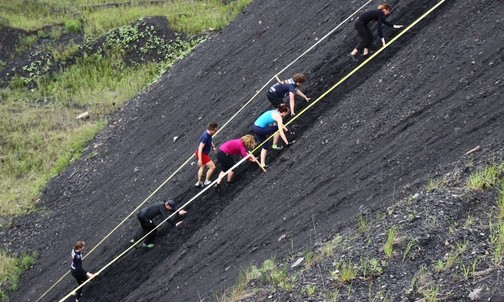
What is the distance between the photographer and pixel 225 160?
12.4 metres

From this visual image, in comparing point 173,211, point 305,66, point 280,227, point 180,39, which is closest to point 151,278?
point 173,211

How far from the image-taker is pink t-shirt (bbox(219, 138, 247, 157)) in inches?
476

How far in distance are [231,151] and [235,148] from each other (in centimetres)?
10

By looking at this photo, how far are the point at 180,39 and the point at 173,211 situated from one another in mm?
15621

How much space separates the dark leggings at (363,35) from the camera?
13.4 m

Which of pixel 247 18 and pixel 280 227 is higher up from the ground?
pixel 247 18

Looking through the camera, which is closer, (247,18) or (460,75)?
(460,75)

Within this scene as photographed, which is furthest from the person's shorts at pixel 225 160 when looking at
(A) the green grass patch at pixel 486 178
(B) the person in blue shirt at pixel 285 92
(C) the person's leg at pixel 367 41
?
(A) the green grass patch at pixel 486 178

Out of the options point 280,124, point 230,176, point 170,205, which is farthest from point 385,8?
point 170,205

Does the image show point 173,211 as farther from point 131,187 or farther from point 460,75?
point 460,75

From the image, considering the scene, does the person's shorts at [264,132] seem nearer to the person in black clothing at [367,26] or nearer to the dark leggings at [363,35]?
the person in black clothing at [367,26]

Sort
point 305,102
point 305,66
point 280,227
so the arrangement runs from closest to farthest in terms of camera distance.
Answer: point 280,227, point 305,102, point 305,66

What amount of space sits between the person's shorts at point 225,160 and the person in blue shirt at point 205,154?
1.27ft

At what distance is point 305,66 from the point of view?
49.4 ft
